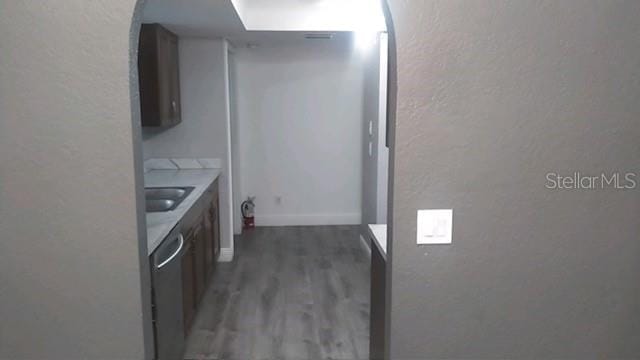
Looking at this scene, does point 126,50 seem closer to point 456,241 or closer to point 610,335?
point 456,241

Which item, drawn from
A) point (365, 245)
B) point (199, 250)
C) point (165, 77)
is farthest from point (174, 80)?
point (365, 245)

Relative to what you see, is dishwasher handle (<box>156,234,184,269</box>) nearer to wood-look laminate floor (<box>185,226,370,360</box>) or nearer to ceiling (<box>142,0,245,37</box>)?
wood-look laminate floor (<box>185,226,370,360</box>)

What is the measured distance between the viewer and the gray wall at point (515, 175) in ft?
5.23

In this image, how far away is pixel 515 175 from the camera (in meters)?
1.67

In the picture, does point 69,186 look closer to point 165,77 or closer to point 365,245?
point 165,77

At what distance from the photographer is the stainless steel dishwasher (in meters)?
2.52

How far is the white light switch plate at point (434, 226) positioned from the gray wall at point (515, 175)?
0.08ft

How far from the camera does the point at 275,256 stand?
5.36 meters

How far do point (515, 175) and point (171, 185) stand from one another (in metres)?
2.98

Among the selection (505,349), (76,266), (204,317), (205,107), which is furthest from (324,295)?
(76,266)

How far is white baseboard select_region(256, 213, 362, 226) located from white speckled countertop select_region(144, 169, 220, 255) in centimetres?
181

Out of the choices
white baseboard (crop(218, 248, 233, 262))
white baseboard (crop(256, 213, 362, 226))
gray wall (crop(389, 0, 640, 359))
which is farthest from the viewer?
white baseboard (crop(256, 213, 362, 226))

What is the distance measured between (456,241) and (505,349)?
0.41 metres

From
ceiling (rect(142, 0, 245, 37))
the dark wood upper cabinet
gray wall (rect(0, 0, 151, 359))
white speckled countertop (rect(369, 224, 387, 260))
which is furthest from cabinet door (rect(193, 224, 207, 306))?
gray wall (rect(0, 0, 151, 359))
